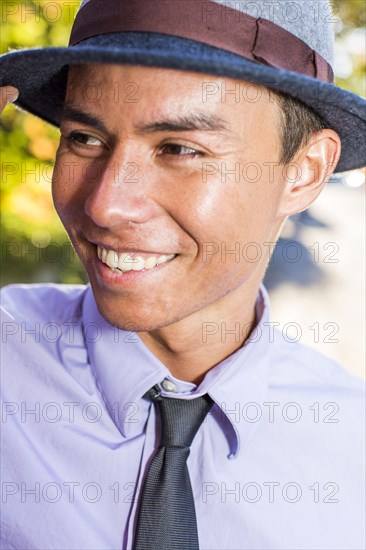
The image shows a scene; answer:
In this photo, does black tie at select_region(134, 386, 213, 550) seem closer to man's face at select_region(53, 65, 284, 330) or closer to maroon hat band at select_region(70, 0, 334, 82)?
man's face at select_region(53, 65, 284, 330)

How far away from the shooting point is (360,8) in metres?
3.90

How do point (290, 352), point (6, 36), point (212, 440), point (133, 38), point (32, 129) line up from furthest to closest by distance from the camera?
point (32, 129), point (6, 36), point (290, 352), point (212, 440), point (133, 38)

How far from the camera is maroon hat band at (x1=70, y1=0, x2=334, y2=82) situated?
5.70ft

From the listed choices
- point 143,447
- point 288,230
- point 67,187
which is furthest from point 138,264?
point 288,230

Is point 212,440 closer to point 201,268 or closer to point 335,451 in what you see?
point 335,451

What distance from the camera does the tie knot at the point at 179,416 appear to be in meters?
2.02

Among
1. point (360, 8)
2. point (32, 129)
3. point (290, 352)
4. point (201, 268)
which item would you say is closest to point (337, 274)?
point (360, 8)

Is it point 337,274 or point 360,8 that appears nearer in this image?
point 360,8

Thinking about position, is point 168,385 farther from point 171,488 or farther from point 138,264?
point 138,264

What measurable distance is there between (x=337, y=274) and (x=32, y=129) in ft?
12.7

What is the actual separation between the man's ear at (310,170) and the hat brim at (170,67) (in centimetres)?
5

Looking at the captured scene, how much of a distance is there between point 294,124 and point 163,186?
47cm

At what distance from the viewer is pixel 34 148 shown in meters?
3.45

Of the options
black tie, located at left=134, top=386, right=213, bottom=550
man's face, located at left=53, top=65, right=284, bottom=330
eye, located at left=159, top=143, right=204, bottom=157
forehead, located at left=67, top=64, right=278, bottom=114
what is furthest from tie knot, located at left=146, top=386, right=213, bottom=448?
forehead, located at left=67, top=64, right=278, bottom=114
